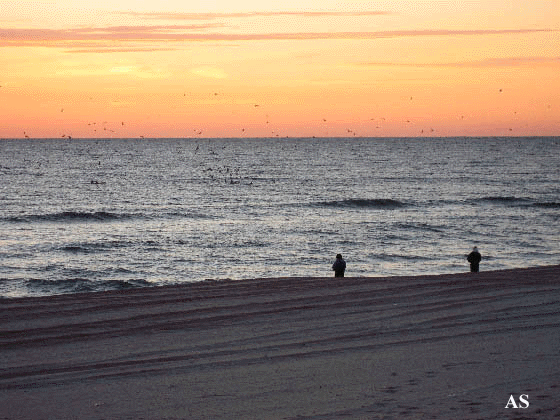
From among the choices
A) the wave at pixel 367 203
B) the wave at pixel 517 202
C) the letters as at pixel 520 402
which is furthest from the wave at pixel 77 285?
the wave at pixel 517 202

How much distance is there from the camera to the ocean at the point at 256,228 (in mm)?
32781

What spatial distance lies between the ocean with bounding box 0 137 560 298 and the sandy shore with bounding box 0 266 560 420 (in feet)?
45.7

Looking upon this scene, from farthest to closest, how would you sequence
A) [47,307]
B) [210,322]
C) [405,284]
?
1. [405,284]
2. [47,307]
3. [210,322]

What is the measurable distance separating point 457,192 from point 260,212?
78.9 ft

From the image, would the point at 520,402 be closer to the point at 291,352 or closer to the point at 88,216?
the point at 291,352

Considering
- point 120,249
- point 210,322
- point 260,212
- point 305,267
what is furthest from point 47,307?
point 260,212

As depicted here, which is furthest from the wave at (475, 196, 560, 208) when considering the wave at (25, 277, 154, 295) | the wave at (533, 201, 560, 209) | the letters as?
the letters as

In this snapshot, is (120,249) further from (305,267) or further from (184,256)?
(305,267)

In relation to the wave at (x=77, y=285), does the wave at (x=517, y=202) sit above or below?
above

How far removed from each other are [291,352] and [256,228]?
35557 millimetres

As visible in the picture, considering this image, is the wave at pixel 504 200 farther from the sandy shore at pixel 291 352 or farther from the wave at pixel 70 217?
the sandy shore at pixel 291 352

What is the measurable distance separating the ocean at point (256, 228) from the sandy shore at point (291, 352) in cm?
1392

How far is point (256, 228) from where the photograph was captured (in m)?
46.9

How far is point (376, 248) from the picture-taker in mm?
38219
